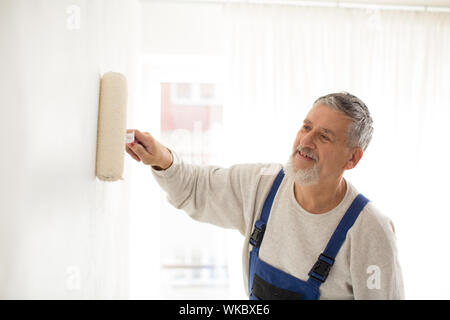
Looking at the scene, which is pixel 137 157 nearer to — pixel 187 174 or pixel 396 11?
pixel 187 174

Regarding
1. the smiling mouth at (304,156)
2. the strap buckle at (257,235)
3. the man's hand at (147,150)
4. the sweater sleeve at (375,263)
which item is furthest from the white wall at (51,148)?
the sweater sleeve at (375,263)

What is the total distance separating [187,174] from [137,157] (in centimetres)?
20

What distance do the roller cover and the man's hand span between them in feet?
0.52

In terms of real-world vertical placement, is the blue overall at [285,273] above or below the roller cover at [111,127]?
below

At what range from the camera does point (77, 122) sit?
0.73 metres

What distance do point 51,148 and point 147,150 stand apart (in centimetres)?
49

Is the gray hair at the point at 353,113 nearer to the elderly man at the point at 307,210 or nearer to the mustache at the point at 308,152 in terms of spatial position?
the elderly man at the point at 307,210

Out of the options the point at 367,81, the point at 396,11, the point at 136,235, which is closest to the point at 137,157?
the point at 136,235

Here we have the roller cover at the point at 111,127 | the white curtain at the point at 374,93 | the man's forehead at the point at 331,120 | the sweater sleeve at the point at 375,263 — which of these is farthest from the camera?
the white curtain at the point at 374,93

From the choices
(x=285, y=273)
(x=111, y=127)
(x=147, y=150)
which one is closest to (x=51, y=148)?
(x=111, y=127)

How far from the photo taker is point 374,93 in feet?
7.33

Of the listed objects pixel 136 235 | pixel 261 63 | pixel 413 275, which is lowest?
pixel 413 275

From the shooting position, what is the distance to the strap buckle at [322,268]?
3.59ft
